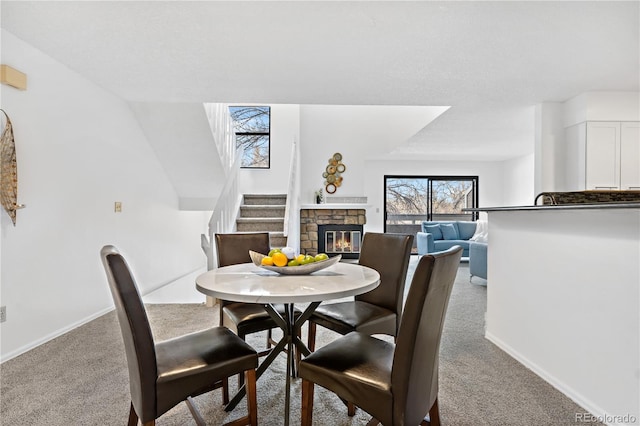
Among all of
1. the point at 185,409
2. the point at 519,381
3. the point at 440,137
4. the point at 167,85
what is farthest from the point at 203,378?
the point at 440,137

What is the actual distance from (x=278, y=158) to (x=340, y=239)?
7.10 ft

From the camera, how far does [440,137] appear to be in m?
5.55

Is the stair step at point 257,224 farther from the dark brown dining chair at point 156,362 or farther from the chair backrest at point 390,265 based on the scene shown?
the dark brown dining chair at point 156,362

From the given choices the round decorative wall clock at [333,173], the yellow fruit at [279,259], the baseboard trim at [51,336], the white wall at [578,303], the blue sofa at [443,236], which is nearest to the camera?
the white wall at [578,303]

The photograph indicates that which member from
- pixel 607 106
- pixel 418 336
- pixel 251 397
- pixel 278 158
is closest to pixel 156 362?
pixel 251 397

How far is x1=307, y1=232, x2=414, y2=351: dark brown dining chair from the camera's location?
6.28ft

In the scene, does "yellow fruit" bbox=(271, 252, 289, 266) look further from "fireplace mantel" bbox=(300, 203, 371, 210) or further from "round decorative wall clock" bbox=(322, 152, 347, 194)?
"round decorative wall clock" bbox=(322, 152, 347, 194)

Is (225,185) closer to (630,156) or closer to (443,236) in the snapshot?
(443,236)

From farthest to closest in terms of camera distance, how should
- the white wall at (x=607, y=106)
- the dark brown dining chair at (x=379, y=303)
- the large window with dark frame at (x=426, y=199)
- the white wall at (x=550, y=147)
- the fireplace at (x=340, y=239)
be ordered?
the large window with dark frame at (x=426, y=199) → the fireplace at (x=340, y=239) → the white wall at (x=550, y=147) → the white wall at (x=607, y=106) → the dark brown dining chair at (x=379, y=303)

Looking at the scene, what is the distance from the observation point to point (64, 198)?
9.44 ft

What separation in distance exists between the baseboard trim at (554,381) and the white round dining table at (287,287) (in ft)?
4.24

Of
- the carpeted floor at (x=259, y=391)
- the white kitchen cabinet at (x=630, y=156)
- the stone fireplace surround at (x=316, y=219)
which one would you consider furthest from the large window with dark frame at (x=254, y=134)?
the white kitchen cabinet at (x=630, y=156)

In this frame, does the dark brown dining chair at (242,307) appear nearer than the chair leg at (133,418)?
No

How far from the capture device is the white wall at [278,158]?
7152 mm
